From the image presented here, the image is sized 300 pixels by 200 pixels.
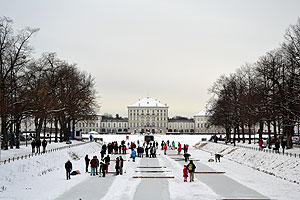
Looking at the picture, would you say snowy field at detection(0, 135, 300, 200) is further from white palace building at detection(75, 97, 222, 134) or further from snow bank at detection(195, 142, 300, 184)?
white palace building at detection(75, 97, 222, 134)

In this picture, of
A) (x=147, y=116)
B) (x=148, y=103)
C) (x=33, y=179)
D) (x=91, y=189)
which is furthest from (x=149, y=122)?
(x=91, y=189)

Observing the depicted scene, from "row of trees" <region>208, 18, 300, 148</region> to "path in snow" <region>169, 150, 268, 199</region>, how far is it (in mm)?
10485

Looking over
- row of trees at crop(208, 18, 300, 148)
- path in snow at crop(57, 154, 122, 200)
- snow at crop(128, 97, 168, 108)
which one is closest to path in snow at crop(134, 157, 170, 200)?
path in snow at crop(57, 154, 122, 200)

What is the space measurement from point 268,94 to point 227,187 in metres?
21.3

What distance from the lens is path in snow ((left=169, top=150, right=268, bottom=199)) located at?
18234 mm

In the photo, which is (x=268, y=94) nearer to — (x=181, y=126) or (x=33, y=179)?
(x=33, y=179)

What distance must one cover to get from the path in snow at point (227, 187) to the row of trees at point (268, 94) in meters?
10.5

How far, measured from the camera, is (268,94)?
3959 cm

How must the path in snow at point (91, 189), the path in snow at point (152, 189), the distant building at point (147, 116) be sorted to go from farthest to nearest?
the distant building at point (147, 116)
the path in snow at point (91, 189)
the path in snow at point (152, 189)

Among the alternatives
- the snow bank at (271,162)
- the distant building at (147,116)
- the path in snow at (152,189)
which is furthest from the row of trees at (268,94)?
the distant building at (147,116)

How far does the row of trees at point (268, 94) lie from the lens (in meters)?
31.8

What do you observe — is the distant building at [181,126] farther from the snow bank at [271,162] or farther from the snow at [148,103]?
the snow bank at [271,162]

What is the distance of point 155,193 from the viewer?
60.1 feet

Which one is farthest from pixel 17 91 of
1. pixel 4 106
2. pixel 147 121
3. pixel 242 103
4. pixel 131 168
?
pixel 147 121
